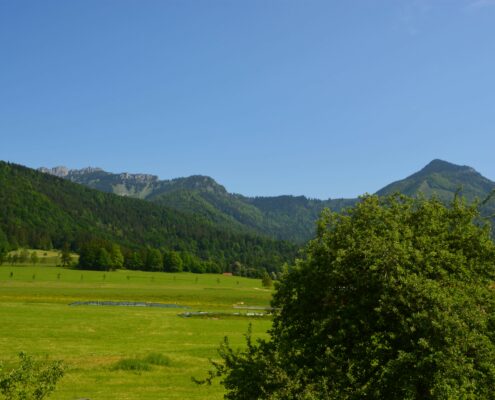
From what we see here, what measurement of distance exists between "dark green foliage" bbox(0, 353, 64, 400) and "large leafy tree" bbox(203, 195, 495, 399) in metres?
8.01

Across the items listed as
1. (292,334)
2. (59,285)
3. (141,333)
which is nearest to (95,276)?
(59,285)

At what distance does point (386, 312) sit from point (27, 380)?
14323mm

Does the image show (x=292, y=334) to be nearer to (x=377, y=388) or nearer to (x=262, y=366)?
(x=262, y=366)

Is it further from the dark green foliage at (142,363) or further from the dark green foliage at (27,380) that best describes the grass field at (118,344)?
the dark green foliage at (27,380)

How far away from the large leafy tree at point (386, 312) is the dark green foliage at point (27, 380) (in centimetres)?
801

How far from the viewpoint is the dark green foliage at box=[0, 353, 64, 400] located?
1615 cm

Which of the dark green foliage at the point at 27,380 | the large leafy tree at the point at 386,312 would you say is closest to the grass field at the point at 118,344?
the dark green foliage at the point at 27,380

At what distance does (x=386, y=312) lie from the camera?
63.4 feet

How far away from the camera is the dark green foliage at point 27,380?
16.1 metres

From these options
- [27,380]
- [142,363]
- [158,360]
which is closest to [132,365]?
[142,363]

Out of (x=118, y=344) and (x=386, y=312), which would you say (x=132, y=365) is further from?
(x=386, y=312)

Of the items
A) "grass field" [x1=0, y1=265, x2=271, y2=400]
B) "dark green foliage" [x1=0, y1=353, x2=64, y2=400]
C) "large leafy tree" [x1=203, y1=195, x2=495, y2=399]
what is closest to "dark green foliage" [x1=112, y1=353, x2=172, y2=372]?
"grass field" [x1=0, y1=265, x2=271, y2=400]

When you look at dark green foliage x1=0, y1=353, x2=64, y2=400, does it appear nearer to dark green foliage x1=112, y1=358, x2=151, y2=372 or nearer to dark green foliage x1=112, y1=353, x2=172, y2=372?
dark green foliage x1=112, y1=358, x2=151, y2=372

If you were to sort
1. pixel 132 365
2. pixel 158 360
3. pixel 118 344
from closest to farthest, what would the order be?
pixel 132 365, pixel 158 360, pixel 118 344
